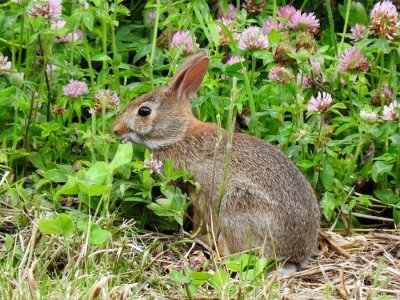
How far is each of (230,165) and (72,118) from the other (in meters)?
1.31

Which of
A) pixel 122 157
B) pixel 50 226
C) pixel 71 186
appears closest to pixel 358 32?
pixel 122 157

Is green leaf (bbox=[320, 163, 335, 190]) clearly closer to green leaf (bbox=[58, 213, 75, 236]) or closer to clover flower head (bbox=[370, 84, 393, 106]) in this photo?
clover flower head (bbox=[370, 84, 393, 106])

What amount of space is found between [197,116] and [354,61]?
0.96 m

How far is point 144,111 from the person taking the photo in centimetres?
560

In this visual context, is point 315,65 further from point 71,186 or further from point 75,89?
point 71,186

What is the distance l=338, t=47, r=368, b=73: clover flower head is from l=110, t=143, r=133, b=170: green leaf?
1.37m

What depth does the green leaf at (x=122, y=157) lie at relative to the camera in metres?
4.86

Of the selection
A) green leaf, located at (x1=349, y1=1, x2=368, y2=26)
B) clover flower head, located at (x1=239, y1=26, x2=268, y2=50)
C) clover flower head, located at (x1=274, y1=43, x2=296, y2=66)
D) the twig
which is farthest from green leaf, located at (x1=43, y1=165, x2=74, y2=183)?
green leaf, located at (x1=349, y1=1, x2=368, y2=26)

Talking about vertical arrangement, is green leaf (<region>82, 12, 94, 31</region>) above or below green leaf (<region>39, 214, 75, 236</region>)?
above

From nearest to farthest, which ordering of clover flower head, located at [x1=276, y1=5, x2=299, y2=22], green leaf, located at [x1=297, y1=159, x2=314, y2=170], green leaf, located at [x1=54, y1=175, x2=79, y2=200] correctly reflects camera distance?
1. green leaf, located at [x1=54, y1=175, x2=79, y2=200]
2. green leaf, located at [x1=297, y1=159, x2=314, y2=170]
3. clover flower head, located at [x1=276, y1=5, x2=299, y2=22]

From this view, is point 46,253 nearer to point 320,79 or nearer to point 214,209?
point 214,209

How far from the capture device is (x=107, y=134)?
17.7 feet

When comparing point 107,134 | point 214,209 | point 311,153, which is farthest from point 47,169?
point 311,153

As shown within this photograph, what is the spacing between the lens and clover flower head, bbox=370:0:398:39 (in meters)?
5.50
